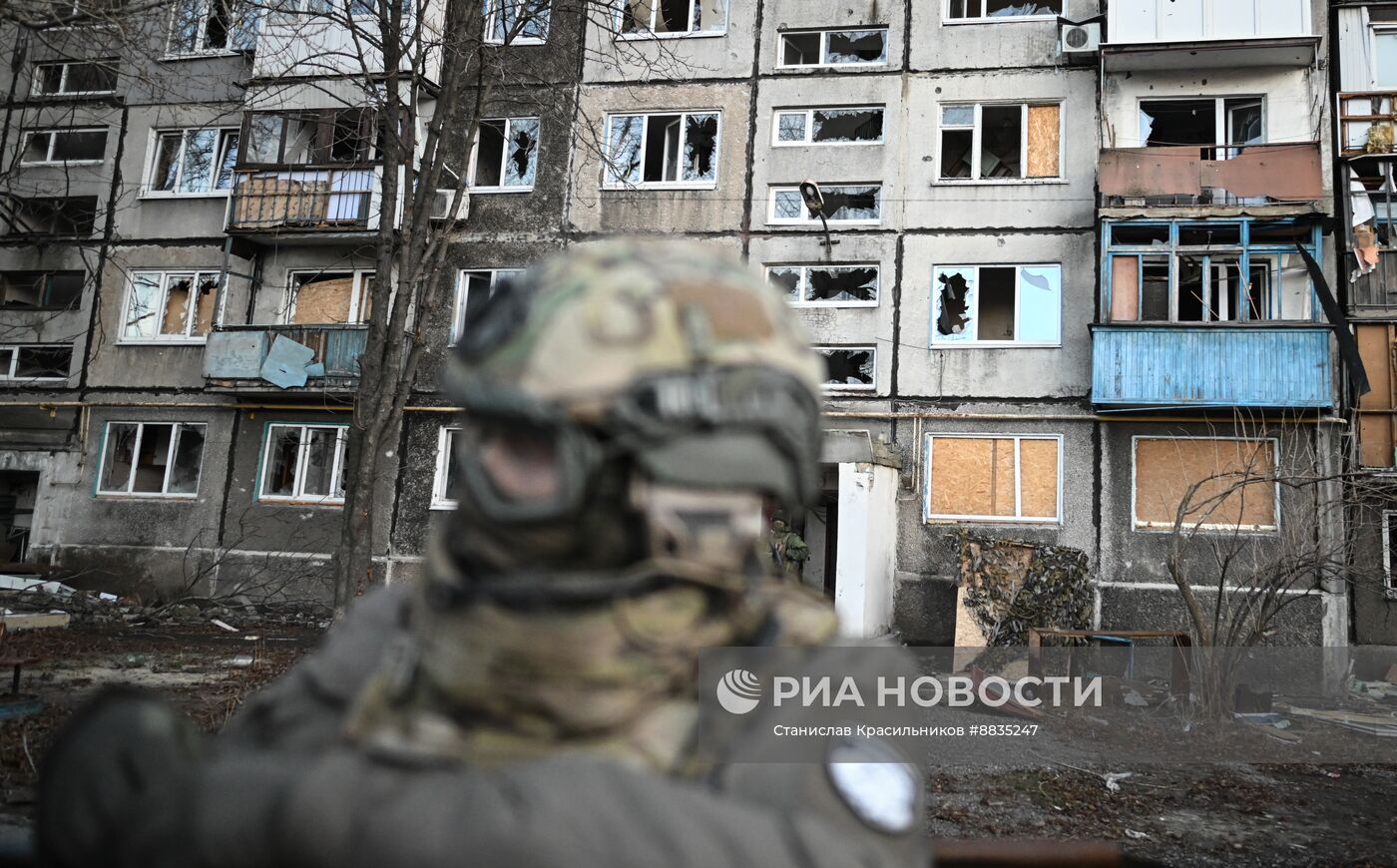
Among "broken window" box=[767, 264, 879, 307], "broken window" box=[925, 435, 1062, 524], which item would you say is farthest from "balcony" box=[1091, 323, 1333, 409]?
"broken window" box=[767, 264, 879, 307]

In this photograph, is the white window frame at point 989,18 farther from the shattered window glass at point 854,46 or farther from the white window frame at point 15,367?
the white window frame at point 15,367

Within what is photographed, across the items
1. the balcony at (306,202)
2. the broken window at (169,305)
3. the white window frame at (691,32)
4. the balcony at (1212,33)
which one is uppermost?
the white window frame at (691,32)

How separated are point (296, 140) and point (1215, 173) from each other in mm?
16835

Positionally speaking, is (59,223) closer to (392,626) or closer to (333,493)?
(333,493)

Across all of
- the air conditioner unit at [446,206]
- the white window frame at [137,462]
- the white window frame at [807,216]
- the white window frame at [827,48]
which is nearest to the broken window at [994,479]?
the white window frame at [807,216]

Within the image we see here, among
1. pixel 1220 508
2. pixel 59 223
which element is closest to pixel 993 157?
pixel 1220 508

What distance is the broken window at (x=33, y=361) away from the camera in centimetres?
1989

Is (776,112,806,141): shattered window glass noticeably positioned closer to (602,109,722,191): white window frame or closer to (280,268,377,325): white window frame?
(602,109,722,191): white window frame

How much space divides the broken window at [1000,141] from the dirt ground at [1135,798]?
37.4ft

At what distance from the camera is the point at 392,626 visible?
4.06 ft

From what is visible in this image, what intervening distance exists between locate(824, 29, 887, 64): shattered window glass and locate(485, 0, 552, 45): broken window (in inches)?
213

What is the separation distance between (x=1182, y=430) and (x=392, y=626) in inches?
638

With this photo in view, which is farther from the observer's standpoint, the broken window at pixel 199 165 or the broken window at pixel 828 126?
the broken window at pixel 199 165

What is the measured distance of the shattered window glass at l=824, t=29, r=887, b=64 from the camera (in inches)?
706
